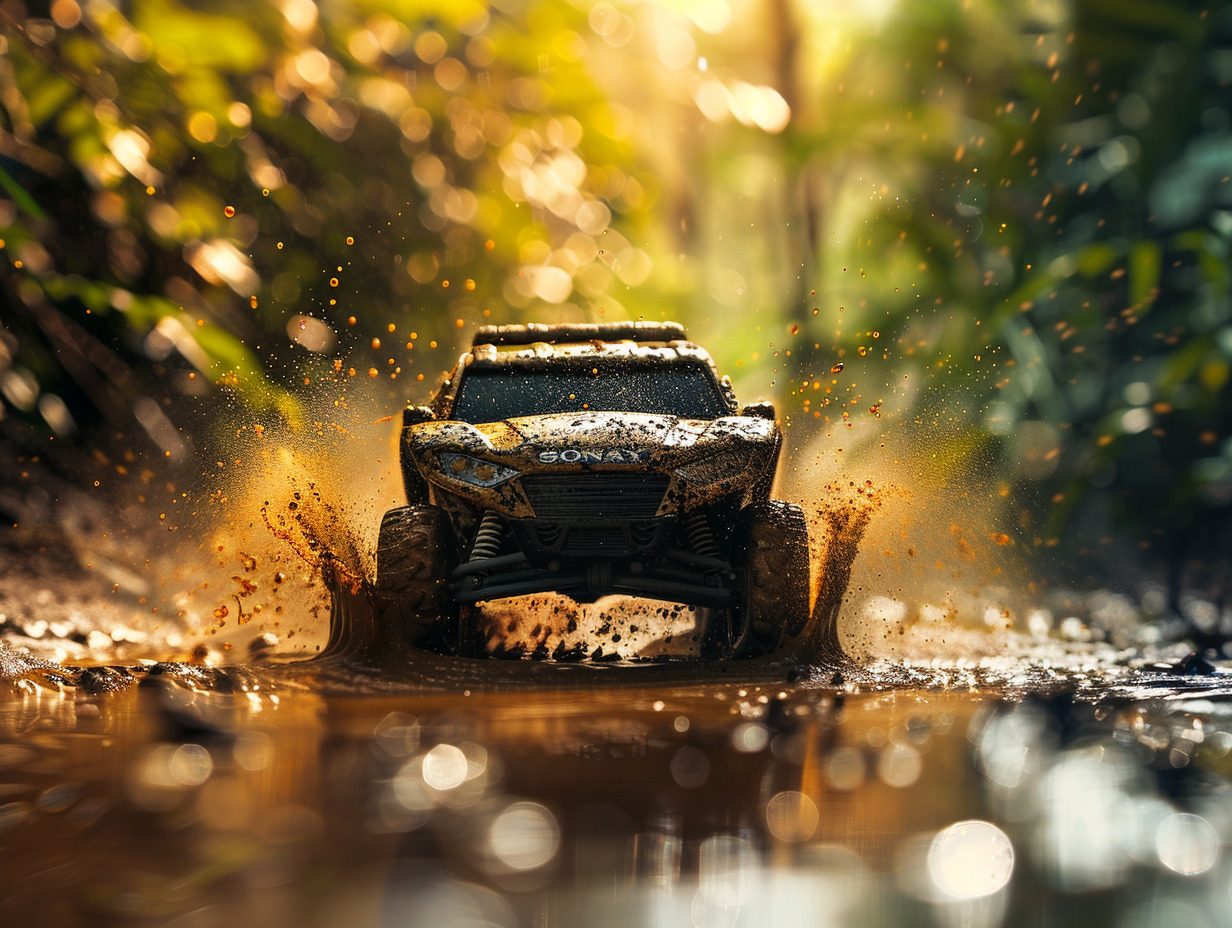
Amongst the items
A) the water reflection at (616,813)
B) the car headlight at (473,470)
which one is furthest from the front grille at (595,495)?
the water reflection at (616,813)

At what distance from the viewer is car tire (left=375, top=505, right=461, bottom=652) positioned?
509 centimetres

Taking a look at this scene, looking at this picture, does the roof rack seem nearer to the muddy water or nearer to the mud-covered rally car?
the mud-covered rally car

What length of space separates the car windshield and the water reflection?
8.36 ft

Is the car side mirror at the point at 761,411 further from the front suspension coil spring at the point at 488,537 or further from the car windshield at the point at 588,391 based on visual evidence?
the front suspension coil spring at the point at 488,537

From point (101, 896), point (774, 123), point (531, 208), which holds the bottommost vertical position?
point (101, 896)

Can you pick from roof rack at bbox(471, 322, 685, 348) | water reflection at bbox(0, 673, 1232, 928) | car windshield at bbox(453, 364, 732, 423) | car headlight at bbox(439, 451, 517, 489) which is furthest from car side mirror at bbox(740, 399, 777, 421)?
water reflection at bbox(0, 673, 1232, 928)

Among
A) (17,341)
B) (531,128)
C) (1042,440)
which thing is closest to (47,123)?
(17,341)

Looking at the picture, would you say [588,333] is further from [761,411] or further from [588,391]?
[761,411]

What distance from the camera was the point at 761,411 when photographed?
5.78m

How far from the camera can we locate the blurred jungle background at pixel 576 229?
675 cm

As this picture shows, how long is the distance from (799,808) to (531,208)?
8936 millimetres

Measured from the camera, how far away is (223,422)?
328 inches

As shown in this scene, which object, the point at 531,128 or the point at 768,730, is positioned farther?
the point at 531,128

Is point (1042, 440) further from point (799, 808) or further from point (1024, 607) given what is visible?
point (799, 808)
